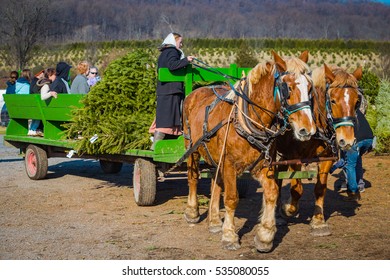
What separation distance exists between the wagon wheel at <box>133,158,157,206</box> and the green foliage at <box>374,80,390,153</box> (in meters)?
7.88

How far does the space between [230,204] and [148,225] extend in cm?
169

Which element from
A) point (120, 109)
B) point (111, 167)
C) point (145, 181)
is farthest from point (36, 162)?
point (145, 181)

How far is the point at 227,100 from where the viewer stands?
780cm

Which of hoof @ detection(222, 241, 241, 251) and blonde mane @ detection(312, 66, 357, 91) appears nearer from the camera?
hoof @ detection(222, 241, 241, 251)

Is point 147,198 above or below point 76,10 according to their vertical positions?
below

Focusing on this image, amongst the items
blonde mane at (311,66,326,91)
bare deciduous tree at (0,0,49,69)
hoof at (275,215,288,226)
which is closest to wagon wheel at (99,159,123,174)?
hoof at (275,215,288,226)

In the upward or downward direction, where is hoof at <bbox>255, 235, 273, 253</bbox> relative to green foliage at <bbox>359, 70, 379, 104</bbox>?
downward

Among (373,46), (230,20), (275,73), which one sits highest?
(230,20)

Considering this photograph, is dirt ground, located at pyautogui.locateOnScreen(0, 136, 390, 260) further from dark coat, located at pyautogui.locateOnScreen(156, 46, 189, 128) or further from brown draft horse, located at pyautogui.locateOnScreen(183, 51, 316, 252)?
dark coat, located at pyautogui.locateOnScreen(156, 46, 189, 128)

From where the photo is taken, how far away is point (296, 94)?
→ 22.6ft

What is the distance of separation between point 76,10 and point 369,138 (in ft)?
379

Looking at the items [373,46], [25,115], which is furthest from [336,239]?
[373,46]

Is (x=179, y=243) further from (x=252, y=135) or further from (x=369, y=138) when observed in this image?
(x=369, y=138)

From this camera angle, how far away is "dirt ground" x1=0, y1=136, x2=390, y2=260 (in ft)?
24.6
